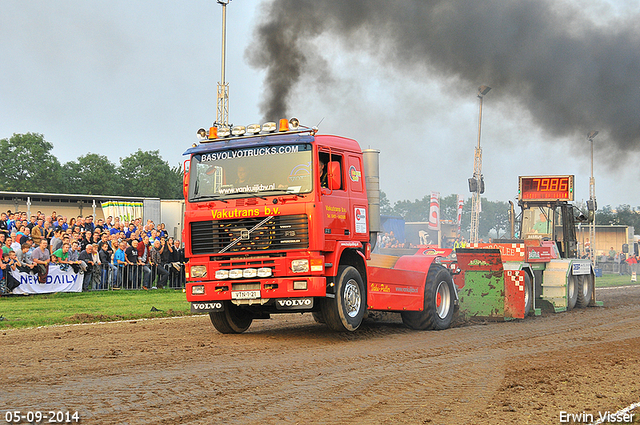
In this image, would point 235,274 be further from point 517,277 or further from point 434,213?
point 434,213

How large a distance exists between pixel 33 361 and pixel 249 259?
350 cm

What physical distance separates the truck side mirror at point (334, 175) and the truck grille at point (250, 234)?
2.68 ft

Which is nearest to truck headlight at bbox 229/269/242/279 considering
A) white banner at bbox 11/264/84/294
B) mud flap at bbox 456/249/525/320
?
mud flap at bbox 456/249/525/320

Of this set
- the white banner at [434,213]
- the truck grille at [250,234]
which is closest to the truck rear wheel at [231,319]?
the truck grille at [250,234]

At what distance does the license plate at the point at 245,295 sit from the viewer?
34.6 ft

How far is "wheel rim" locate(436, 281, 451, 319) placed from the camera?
43.2 feet

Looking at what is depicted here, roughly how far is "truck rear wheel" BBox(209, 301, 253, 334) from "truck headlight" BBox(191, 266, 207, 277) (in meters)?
0.84

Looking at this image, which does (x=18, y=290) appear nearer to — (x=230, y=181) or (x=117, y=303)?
(x=117, y=303)

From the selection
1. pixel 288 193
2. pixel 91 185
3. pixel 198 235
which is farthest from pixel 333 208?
pixel 91 185

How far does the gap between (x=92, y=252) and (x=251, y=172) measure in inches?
414

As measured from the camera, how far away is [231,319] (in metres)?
12.0

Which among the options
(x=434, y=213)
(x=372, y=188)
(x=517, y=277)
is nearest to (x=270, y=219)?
(x=372, y=188)

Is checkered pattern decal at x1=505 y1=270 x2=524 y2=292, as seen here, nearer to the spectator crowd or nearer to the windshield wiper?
the windshield wiper

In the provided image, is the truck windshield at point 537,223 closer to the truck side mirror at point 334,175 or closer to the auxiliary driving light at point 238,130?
the truck side mirror at point 334,175
